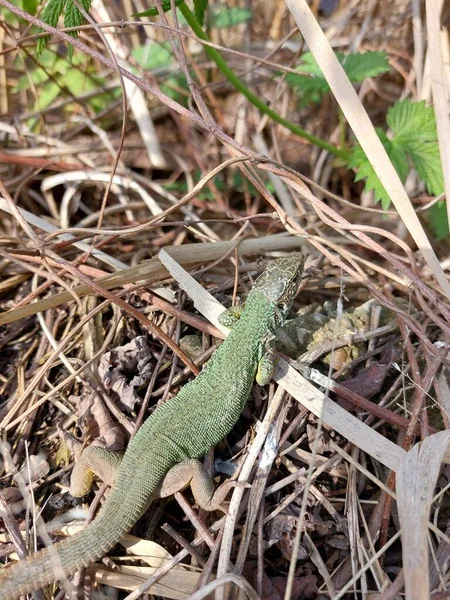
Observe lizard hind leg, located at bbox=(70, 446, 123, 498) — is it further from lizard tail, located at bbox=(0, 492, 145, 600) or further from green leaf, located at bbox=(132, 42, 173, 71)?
green leaf, located at bbox=(132, 42, 173, 71)

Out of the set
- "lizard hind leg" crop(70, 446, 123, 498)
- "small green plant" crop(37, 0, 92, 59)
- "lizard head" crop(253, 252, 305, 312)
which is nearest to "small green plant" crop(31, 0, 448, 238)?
"small green plant" crop(37, 0, 92, 59)

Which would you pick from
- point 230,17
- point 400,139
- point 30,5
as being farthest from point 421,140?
point 30,5

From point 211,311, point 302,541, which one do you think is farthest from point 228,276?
point 302,541

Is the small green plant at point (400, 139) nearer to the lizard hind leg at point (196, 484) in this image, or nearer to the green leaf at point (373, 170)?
the green leaf at point (373, 170)

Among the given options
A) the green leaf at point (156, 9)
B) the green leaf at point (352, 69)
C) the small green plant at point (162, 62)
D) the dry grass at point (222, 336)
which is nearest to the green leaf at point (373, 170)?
the dry grass at point (222, 336)

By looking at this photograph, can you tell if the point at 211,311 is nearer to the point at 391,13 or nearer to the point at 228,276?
the point at 228,276
